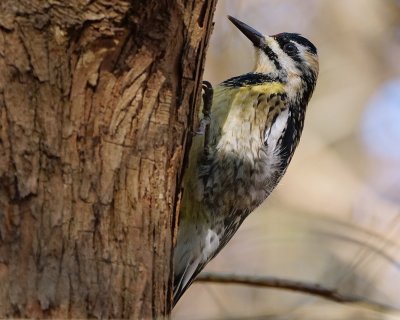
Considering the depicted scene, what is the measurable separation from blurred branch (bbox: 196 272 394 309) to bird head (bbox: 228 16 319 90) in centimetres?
107

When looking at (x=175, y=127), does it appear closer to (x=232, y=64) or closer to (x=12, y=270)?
(x=12, y=270)

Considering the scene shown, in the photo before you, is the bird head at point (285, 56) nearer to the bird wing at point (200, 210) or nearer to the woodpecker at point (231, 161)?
the woodpecker at point (231, 161)

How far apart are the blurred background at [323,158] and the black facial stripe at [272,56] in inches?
77.2

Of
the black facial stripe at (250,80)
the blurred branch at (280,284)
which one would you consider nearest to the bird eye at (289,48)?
the black facial stripe at (250,80)

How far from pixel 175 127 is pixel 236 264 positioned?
4.37 meters

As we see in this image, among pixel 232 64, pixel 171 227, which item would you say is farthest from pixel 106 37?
pixel 232 64

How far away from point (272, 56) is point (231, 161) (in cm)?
80

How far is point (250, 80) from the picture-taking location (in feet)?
12.0

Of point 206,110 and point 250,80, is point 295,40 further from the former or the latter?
point 206,110

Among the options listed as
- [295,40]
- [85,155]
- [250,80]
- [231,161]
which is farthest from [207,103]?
[85,155]

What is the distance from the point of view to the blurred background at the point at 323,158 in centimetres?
642

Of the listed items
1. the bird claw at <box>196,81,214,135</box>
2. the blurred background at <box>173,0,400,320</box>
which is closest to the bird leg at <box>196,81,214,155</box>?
the bird claw at <box>196,81,214,135</box>

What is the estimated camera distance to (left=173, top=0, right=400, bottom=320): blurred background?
253 inches

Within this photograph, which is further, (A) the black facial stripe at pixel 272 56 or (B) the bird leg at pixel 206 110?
(A) the black facial stripe at pixel 272 56
